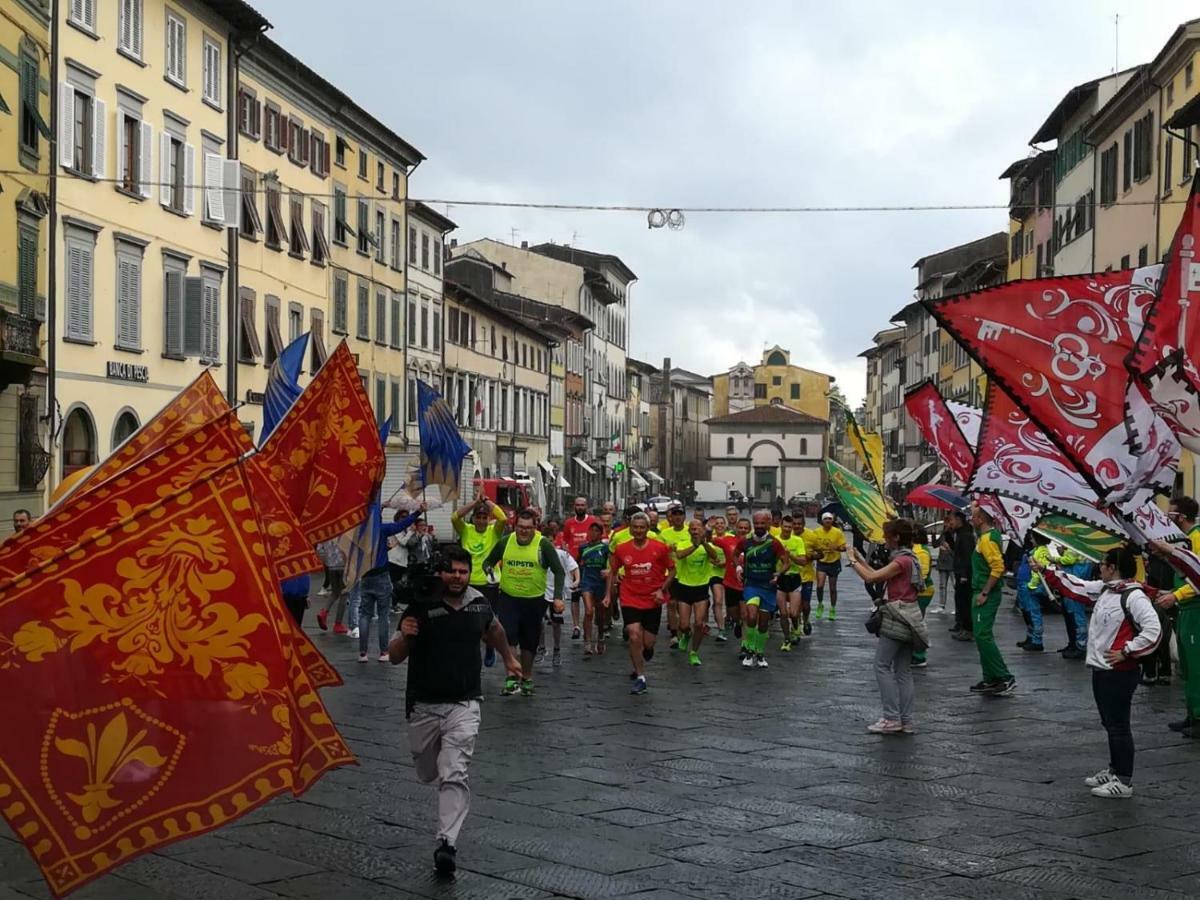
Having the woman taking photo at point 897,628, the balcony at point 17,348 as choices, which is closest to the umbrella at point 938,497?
the woman taking photo at point 897,628

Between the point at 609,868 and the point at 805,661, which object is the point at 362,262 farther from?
the point at 609,868

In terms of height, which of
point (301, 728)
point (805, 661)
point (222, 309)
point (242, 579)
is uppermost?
point (222, 309)

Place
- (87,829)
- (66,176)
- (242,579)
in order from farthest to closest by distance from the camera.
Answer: (66,176), (242,579), (87,829)

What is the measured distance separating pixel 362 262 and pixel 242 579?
45563 millimetres

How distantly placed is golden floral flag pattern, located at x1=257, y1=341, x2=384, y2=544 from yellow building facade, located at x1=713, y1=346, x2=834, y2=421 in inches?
6211

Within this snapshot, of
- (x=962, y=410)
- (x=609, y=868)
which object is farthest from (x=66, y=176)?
(x=609, y=868)

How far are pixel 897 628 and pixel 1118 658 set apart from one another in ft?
9.49

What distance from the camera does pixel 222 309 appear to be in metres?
39.2

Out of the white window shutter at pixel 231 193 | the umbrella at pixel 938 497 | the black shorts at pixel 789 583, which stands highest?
the white window shutter at pixel 231 193

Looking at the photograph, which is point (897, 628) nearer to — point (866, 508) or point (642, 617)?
point (642, 617)

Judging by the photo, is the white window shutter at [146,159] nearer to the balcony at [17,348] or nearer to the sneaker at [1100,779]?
the balcony at [17,348]

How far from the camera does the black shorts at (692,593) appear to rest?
18562 mm

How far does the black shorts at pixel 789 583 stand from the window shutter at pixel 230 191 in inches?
820

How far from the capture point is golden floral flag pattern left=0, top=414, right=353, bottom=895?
21.4ft
